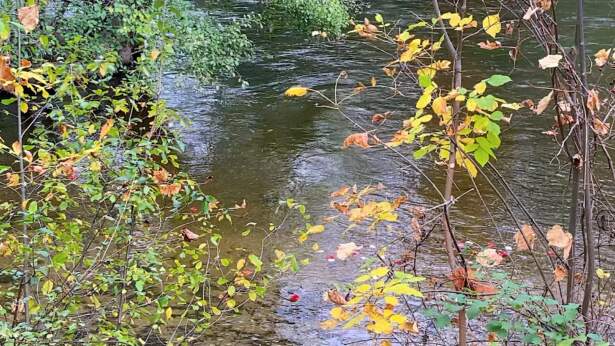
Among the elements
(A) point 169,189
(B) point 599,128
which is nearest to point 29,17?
(A) point 169,189

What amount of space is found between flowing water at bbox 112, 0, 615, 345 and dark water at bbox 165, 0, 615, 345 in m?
0.01

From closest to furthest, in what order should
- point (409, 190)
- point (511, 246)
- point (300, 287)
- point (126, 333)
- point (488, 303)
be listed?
point (488, 303) → point (126, 333) → point (300, 287) → point (511, 246) → point (409, 190)

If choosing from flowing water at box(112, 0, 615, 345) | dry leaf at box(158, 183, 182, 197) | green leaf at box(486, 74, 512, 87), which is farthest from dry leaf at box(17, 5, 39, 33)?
flowing water at box(112, 0, 615, 345)

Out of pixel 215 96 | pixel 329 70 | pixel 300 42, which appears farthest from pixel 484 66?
pixel 215 96

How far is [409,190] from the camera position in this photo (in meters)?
6.38

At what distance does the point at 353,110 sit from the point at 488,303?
22.1 ft

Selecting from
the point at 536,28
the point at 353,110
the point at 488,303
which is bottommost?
the point at 353,110

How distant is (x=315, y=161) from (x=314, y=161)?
1 cm

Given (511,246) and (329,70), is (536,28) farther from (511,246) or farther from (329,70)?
(329,70)

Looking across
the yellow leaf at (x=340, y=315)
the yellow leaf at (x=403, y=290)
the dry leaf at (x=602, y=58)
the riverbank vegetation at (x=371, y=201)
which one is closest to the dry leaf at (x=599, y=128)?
the riverbank vegetation at (x=371, y=201)

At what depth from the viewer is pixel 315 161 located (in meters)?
7.18

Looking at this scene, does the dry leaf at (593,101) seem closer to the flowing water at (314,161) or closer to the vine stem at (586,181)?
the vine stem at (586,181)

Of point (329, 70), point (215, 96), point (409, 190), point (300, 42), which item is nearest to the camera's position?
point (409, 190)

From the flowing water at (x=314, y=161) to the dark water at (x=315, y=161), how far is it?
1cm
